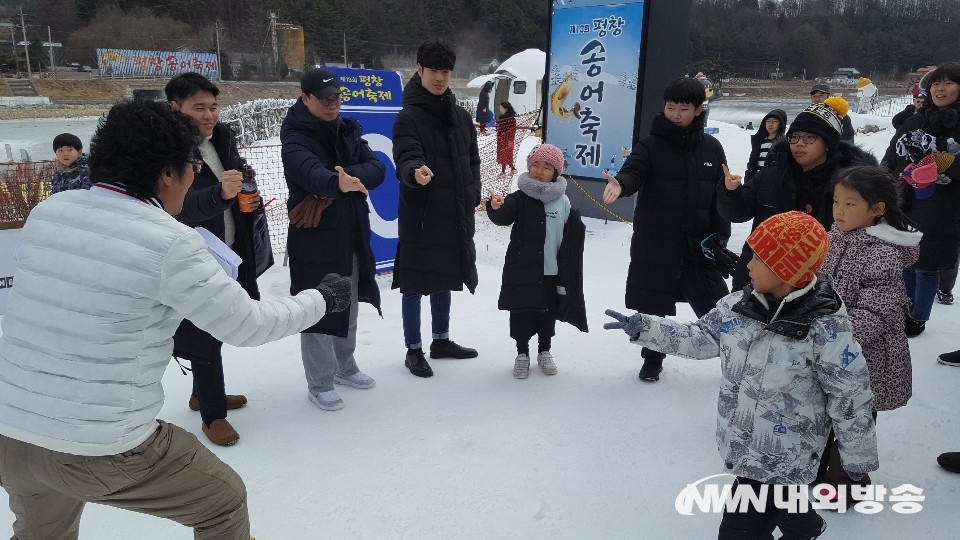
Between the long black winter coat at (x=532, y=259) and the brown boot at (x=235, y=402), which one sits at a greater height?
the long black winter coat at (x=532, y=259)

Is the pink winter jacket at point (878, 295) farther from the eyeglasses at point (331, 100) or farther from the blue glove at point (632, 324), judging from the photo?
the eyeglasses at point (331, 100)

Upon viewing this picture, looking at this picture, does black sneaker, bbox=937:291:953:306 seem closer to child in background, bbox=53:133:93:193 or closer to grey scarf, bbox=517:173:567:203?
grey scarf, bbox=517:173:567:203

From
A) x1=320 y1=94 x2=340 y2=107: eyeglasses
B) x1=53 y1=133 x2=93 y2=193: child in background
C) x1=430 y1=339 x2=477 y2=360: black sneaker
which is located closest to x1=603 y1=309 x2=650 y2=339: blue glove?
x1=320 y1=94 x2=340 y2=107: eyeglasses

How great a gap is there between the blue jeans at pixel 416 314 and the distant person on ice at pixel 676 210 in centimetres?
124

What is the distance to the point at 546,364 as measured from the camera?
371 centimetres

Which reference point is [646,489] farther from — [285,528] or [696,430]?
[285,528]

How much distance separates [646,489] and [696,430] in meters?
0.63

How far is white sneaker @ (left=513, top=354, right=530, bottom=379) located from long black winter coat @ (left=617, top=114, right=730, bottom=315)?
82cm

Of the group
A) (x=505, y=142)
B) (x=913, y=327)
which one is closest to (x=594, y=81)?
(x=505, y=142)

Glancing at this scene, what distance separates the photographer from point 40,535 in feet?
5.46

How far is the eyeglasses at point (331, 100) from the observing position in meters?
2.94

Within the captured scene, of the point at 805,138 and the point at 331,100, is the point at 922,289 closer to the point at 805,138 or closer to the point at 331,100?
the point at 805,138

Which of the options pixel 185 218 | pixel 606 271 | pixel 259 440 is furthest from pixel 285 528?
pixel 606 271

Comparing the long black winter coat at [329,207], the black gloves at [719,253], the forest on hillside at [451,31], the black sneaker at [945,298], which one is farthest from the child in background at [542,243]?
the forest on hillside at [451,31]
